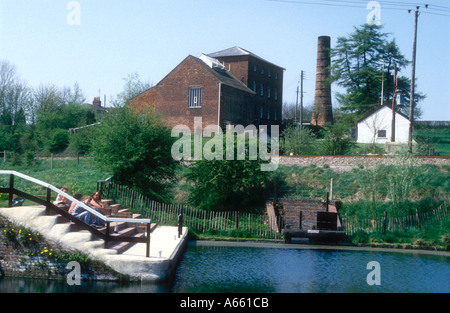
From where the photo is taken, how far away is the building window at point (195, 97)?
4150 centimetres

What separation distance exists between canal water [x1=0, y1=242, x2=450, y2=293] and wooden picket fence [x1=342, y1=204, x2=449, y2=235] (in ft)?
7.48

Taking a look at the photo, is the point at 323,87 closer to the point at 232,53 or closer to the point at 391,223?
the point at 232,53

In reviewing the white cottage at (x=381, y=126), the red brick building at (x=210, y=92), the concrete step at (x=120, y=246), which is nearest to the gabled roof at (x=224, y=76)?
the red brick building at (x=210, y=92)

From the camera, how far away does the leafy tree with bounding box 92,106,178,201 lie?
21344 mm

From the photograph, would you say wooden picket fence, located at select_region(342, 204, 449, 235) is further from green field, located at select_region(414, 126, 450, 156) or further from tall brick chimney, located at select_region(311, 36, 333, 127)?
tall brick chimney, located at select_region(311, 36, 333, 127)

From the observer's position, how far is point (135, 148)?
840 inches

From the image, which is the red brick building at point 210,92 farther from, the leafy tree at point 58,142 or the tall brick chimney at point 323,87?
the tall brick chimney at point 323,87

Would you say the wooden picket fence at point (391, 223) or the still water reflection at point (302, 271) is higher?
the wooden picket fence at point (391, 223)

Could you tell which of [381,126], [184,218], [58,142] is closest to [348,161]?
[184,218]

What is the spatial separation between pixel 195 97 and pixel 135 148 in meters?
21.1

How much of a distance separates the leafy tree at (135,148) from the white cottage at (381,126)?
91.7 feet

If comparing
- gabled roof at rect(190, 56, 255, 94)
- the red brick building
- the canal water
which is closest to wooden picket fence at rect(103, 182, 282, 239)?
the canal water
